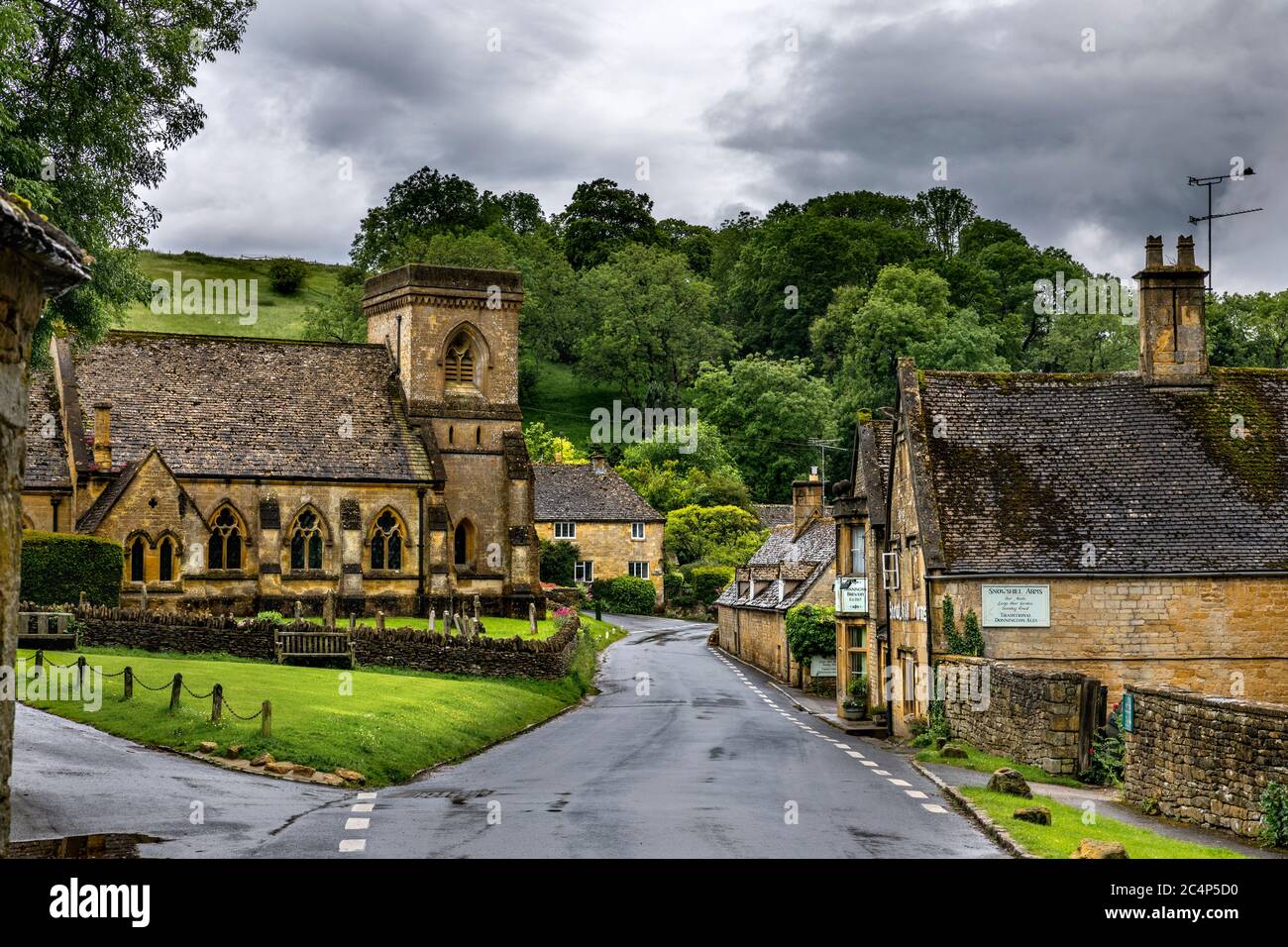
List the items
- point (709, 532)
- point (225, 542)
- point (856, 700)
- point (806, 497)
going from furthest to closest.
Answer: point (709, 532)
point (806, 497)
point (225, 542)
point (856, 700)

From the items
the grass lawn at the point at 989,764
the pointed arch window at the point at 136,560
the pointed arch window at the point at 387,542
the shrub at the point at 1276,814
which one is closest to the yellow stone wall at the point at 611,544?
the pointed arch window at the point at 387,542

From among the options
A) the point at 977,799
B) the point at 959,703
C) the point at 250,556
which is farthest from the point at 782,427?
the point at 977,799

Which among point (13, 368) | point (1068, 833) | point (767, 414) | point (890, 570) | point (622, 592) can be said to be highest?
point (767, 414)

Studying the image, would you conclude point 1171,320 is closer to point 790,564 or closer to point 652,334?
point 790,564

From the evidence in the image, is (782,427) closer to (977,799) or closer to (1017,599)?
(1017,599)

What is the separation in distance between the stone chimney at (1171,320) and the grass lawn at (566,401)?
8533cm

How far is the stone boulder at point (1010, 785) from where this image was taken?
2008 cm

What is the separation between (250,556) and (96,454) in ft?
23.2

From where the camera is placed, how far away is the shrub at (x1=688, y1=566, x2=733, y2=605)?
93.6 meters

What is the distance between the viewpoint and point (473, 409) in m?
62.8

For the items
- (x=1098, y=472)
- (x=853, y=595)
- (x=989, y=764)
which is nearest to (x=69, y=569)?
(x=853, y=595)

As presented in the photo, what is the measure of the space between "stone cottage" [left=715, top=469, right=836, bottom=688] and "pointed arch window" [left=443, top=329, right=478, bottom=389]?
50.7 ft

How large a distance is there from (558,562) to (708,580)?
389 inches

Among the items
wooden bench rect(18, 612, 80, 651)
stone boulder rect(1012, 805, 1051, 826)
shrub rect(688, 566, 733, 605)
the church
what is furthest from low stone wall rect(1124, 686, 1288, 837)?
shrub rect(688, 566, 733, 605)
